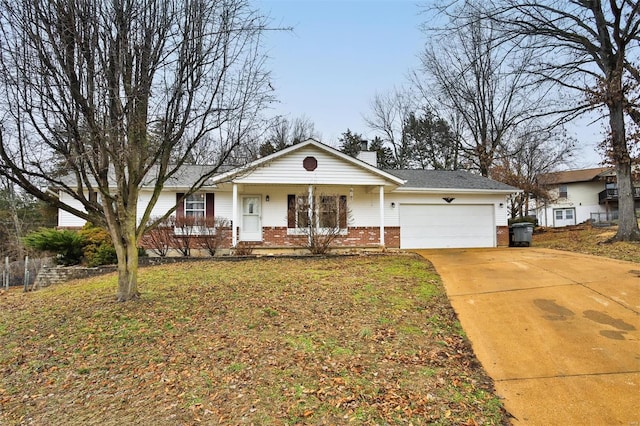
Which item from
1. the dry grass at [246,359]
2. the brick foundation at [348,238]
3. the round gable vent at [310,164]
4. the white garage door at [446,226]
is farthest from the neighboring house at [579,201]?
the dry grass at [246,359]

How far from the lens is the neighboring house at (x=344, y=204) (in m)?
13.4

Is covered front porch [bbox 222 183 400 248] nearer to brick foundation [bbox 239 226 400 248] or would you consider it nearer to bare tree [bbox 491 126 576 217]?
brick foundation [bbox 239 226 400 248]

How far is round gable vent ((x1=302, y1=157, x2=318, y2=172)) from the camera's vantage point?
13.6 metres

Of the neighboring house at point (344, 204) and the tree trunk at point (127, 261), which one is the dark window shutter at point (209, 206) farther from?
the tree trunk at point (127, 261)

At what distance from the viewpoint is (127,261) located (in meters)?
6.68

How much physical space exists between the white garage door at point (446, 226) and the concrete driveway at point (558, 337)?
682cm

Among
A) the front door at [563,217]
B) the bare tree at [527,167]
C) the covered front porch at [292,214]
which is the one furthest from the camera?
the front door at [563,217]

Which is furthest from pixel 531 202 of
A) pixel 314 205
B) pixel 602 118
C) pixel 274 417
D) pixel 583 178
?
pixel 274 417

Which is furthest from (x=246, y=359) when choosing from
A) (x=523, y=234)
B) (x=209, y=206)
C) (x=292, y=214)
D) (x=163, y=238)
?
(x=523, y=234)

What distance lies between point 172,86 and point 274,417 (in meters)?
5.15

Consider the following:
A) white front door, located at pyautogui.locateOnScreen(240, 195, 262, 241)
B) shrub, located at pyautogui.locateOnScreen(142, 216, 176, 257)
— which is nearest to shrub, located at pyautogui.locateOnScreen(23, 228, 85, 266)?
shrub, located at pyautogui.locateOnScreen(142, 216, 176, 257)

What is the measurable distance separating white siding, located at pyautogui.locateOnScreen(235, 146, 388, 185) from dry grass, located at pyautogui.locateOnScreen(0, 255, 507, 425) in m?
6.23

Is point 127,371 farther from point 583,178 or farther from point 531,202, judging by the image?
point 583,178

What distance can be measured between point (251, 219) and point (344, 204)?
150 inches
